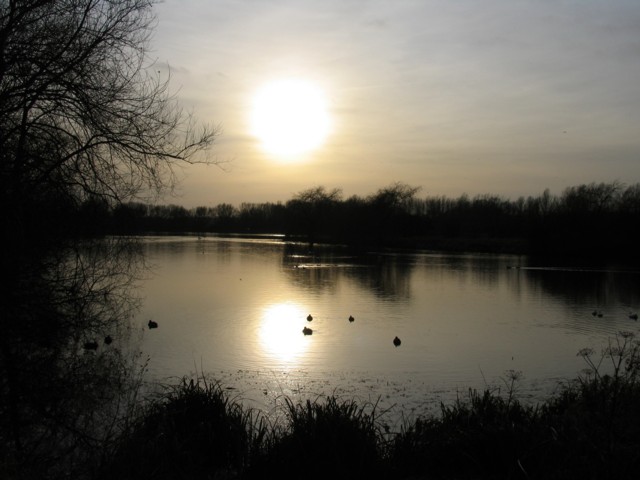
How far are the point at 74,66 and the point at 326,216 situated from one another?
8641cm

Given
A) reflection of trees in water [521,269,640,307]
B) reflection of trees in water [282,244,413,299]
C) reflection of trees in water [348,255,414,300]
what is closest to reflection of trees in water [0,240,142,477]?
reflection of trees in water [348,255,414,300]

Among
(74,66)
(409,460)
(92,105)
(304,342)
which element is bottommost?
(304,342)

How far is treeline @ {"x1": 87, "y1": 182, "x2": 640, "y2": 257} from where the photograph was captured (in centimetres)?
5641

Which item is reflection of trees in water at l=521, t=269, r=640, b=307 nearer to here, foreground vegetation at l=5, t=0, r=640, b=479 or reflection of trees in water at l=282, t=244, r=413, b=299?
reflection of trees in water at l=282, t=244, r=413, b=299

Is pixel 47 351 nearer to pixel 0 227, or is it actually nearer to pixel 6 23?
pixel 0 227

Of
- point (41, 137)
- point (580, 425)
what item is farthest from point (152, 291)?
point (580, 425)

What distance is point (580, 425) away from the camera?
17.1 feet

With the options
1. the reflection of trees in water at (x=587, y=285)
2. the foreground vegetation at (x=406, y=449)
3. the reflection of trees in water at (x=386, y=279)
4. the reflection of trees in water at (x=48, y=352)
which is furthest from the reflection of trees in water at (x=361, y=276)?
the foreground vegetation at (x=406, y=449)

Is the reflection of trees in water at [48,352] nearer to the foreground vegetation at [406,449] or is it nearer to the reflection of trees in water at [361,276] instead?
the foreground vegetation at [406,449]

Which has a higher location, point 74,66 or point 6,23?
point 6,23

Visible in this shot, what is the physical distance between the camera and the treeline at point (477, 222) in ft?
185

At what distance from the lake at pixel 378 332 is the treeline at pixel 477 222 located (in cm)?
913

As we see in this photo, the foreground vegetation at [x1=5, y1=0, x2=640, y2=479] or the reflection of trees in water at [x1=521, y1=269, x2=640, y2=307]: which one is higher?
the foreground vegetation at [x1=5, y1=0, x2=640, y2=479]

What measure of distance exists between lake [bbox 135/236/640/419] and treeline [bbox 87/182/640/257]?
913cm
